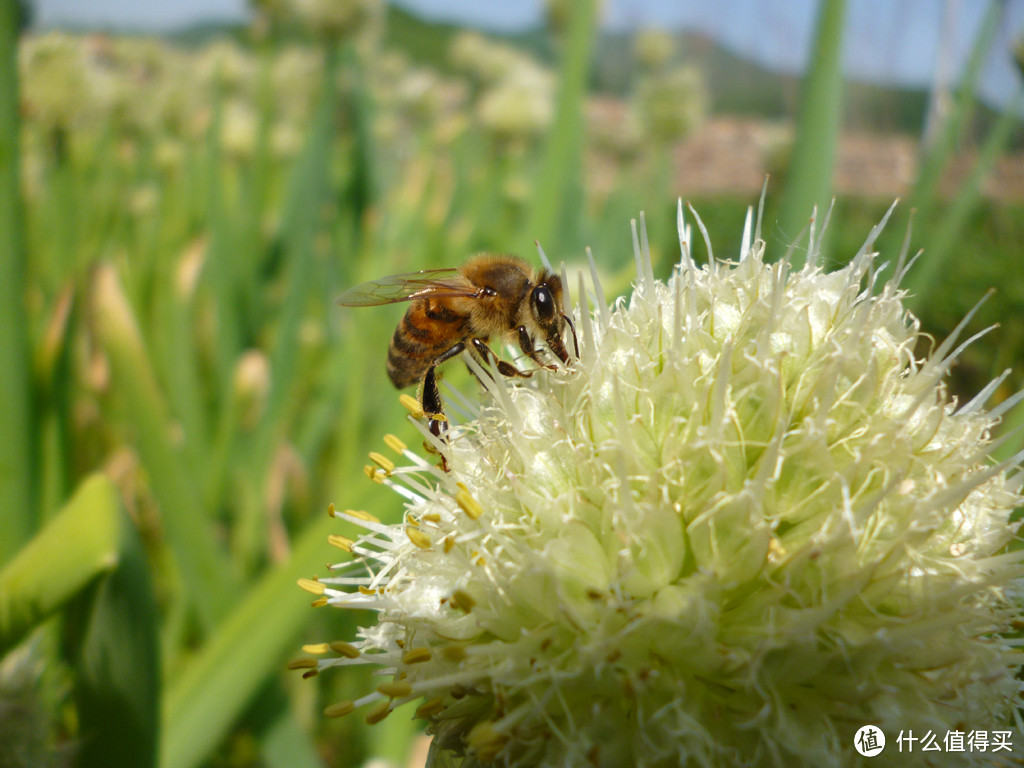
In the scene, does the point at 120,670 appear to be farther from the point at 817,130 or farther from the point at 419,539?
the point at 817,130

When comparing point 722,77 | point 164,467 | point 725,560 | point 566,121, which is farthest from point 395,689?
point 722,77

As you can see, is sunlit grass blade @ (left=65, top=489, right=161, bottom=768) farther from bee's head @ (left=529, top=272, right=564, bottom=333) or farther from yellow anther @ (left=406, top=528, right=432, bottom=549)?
bee's head @ (left=529, top=272, right=564, bottom=333)

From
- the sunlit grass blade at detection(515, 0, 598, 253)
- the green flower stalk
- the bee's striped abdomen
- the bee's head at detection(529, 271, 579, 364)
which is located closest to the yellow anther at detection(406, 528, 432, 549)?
the green flower stalk

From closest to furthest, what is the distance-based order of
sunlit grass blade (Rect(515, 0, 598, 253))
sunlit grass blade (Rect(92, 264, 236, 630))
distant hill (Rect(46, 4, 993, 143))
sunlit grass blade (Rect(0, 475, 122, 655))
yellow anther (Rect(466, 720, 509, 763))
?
yellow anther (Rect(466, 720, 509, 763)) → sunlit grass blade (Rect(0, 475, 122, 655)) → sunlit grass blade (Rect(92, 264, 236, 630)) → sunlit grass blade (Rect(515, 0, 598, 253)) → distant hill (Rect(46, 4, 993, 143))

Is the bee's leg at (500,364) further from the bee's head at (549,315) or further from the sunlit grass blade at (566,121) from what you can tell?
the sunlit grass blade at (566,121)

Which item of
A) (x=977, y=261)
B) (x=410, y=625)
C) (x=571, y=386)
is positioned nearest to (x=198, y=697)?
(x=410, y=625)

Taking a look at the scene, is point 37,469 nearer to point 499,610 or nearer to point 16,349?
point 16,349

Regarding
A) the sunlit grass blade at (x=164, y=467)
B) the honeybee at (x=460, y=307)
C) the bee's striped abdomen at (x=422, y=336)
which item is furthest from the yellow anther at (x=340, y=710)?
the sunlit grass blade at (x=164, y=467)
